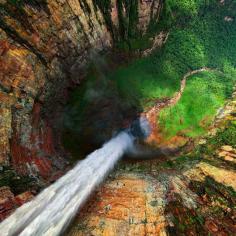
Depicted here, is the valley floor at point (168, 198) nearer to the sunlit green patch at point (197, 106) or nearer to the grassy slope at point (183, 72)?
the sunlit green patch at point (197, 106)

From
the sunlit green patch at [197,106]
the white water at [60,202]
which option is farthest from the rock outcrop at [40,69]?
the sunlit green patch at [197,106]

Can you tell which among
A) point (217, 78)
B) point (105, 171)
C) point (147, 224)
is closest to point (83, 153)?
point (105, 171)

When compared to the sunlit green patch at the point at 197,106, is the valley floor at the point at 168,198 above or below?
below

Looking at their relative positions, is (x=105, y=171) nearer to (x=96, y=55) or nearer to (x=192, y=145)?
(x=192, y=145)

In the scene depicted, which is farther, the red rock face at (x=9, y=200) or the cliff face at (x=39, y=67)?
the cliff face at (x=39, y=67)

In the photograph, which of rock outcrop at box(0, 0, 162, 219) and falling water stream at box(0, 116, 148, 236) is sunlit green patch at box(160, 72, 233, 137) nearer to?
falling water stream at box(0, 116, 148, 236)

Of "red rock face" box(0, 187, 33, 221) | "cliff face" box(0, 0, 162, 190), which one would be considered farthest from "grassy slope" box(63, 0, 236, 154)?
Result: "red rock face" box(0, 187, 33, 221)
